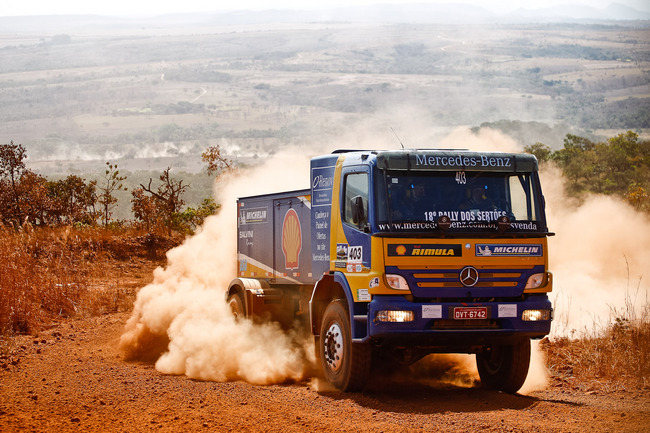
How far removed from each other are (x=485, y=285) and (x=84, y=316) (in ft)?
39.0

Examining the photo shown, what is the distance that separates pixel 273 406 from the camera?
31.9 feet

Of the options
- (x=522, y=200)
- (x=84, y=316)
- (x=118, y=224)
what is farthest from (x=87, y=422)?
(x=118, y=224)

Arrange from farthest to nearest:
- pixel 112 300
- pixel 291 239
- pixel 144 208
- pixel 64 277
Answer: pixel 144 208 < pixel 112 300 < pixel 64 277 < pixel 291 239

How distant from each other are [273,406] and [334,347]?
155cm

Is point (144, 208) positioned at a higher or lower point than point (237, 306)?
higher

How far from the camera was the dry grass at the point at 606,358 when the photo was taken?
453 inches

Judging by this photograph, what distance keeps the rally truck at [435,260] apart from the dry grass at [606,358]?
5.38 feet

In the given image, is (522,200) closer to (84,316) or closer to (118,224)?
(84,316)

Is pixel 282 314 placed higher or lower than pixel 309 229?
lower

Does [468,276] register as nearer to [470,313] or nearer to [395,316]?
[470,313]

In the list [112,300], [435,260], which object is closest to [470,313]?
[435,260]

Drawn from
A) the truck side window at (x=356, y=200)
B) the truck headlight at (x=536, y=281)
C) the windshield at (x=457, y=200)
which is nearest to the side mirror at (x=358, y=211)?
the truck side window at (x=356, y=200)

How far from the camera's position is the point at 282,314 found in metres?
13.6

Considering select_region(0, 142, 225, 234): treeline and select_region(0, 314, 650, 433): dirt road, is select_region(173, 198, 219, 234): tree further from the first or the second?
select_region(0, 314, 650, 433): dirt road
